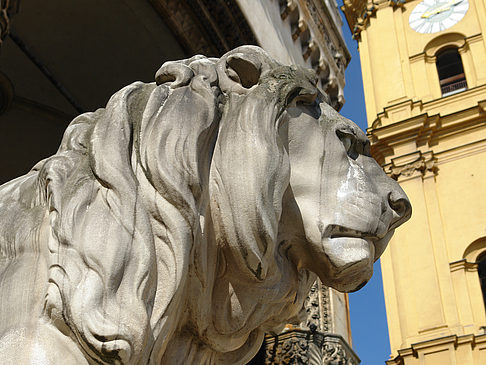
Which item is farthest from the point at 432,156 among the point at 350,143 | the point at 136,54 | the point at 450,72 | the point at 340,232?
the point at 340,232

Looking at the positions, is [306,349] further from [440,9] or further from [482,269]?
[440,9]

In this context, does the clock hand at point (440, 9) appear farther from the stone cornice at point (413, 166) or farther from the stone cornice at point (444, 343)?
the stone cornice at point (444, 343)

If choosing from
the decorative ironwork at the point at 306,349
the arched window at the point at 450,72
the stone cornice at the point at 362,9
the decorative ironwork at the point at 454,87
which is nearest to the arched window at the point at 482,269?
the arched window at the point at 450,72

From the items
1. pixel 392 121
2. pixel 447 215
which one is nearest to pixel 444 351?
pixel 447 215

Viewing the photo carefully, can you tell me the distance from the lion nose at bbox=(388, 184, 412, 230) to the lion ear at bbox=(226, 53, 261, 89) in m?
0.37

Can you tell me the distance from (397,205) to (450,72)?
70.5 ft

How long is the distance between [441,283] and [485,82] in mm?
6175

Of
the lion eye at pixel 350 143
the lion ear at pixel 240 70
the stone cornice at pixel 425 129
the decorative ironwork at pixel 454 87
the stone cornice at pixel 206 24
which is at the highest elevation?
the decorative ironwork at pixel 454 87

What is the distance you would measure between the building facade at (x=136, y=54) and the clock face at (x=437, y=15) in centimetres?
1685

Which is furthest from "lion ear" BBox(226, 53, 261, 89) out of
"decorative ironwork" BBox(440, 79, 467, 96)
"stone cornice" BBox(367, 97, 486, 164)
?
"decorative ironwork" BBox(440, 79, 467, 96)

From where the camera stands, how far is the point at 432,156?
1970cm

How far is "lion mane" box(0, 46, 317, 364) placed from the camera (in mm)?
1216

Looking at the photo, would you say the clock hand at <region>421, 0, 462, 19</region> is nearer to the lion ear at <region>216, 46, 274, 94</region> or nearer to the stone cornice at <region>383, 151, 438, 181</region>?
the stone cornice at <region>383, 151, 438, 181</region>

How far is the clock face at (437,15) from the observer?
22578 mm
